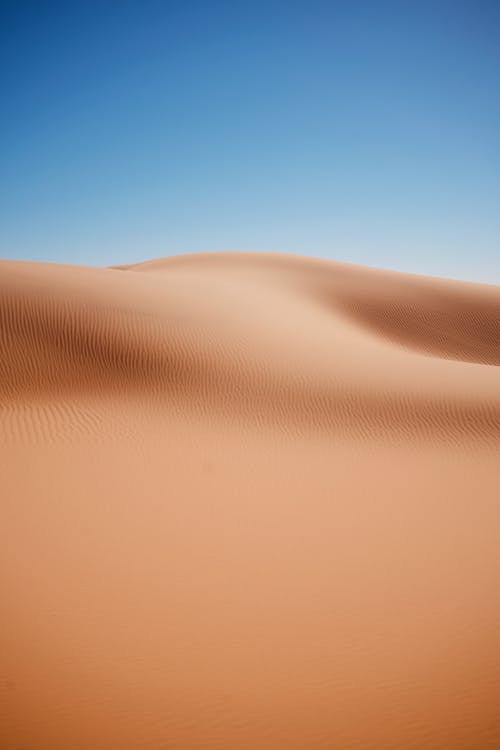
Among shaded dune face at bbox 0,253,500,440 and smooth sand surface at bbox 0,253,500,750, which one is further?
shaded dune face at bbox 0,253,500,440

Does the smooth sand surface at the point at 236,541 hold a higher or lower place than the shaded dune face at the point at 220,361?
lower

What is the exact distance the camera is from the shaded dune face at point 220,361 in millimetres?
8445

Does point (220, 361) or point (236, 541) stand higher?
point (220, 361)

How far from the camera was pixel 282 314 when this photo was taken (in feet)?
50.4

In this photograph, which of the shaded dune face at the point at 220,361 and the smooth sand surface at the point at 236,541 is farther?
the shaded dune face at the point at 220,361

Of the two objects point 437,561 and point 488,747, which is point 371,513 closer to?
point 437,561

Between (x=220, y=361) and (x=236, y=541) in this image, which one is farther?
(x=220, y=361)

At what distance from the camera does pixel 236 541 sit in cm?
438

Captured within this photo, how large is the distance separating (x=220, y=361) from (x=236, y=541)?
246 inches

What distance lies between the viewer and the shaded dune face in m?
8.45

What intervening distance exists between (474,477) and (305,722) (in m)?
4.74

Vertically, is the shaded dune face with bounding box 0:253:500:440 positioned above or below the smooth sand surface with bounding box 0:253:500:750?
above

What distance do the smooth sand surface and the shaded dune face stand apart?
2.7 inches

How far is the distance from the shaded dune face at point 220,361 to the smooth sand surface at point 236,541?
69mm
